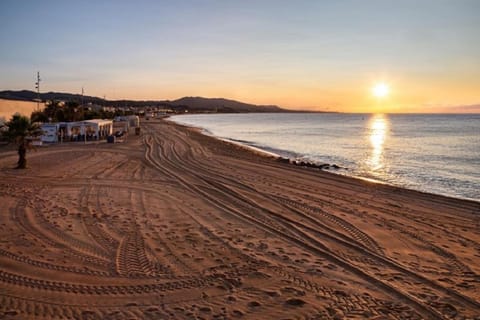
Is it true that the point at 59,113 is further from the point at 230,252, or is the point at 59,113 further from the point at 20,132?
the point at 230,252

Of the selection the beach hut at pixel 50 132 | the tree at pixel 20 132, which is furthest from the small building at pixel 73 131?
the tree at pixel 20 132

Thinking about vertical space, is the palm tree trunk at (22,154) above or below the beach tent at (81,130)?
below

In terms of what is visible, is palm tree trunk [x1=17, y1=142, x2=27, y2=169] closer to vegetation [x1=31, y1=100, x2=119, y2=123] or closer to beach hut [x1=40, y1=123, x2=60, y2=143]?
beach hut [x1=40, y1=123, x2=60, y2=143]

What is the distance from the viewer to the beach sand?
5.42m

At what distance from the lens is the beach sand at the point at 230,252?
5.42 metres

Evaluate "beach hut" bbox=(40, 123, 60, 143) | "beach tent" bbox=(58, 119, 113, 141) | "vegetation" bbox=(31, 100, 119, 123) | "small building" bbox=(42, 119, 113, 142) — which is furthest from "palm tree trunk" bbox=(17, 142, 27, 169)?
"vegetation" bbox=(31, 100, 119, 123)

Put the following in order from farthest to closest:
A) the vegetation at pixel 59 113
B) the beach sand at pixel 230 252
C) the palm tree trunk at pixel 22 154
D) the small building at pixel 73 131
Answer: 1. the vegetation at pixel 59 113
2. the small building at pixel 73 131
3. the palm tree trunk at pixel 22 154
4. the beach sand at pixel 230 252

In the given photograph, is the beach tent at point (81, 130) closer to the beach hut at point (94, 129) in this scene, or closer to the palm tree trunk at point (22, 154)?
the beach hut at point (94, 129)

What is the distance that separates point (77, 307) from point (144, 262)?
1.74 meters

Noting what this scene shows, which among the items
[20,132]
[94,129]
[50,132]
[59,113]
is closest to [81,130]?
[94,129]

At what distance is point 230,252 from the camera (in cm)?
748

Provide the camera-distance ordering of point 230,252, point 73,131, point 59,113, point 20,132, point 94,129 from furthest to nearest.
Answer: point 59,113 < point 94,129 < point 73,131 < point 20,132 < point 230,252

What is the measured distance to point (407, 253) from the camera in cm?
780

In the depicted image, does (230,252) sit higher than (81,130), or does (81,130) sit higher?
(81,130)
